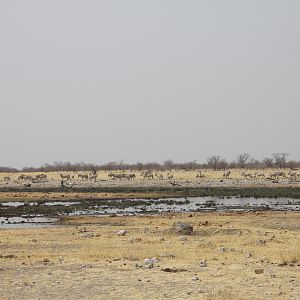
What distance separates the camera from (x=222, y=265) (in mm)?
17953

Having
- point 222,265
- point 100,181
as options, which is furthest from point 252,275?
point 100,181

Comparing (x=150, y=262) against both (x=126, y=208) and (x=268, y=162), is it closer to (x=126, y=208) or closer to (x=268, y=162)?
(x=126, y=208)

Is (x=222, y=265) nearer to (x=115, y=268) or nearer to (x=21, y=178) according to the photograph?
(x=115, y=268)

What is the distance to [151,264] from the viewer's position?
17781mm

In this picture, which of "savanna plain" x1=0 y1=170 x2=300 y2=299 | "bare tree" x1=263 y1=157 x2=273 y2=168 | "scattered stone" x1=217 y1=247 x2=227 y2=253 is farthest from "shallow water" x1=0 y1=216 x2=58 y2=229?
"bare tree" x1=263 y1=157 x2=273 y2=168

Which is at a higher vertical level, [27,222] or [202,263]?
[202,263]

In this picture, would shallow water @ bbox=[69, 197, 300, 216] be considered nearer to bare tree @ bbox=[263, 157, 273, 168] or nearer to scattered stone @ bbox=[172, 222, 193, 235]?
scattered stone @ bbox=[172, 222, 193, 235]

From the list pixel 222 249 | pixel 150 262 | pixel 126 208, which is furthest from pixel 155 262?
pixel 126 208

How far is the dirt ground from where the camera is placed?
14.2 metres

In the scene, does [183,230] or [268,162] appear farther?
[268,162]

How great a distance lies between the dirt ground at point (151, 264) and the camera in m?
14.2

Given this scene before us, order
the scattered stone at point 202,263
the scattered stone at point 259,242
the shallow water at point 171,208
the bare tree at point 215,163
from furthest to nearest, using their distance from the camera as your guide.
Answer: the bare tree at point 215,163
the shallow water at point 171,208
the scattered stone at point 259,242
the scattered stone at point 202,263

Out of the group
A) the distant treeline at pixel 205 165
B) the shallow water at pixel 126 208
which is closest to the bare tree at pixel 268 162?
the distant treeline at pixel 205 165

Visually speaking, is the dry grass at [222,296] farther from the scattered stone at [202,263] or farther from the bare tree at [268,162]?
the bare tree at [268,162]
